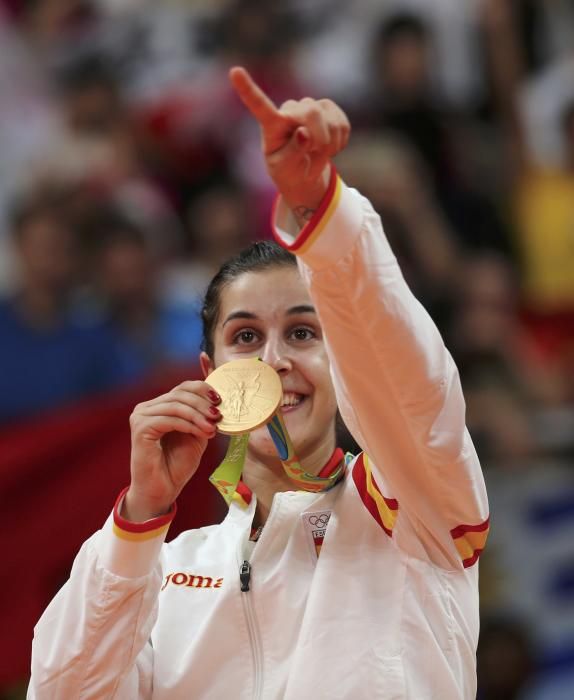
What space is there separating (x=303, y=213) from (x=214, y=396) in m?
0.39

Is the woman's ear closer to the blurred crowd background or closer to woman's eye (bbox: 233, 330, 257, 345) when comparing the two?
woman's eye (bbox: 233, 330, 257, 345)

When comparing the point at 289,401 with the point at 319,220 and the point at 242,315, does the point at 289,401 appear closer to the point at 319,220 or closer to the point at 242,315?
the point at 242,315

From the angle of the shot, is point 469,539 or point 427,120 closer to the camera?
point 469,539

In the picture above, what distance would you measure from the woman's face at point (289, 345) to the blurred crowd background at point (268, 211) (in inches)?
73.8

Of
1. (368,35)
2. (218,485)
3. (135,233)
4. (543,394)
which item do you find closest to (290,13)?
(368,35)

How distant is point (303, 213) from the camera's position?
6.34 feet

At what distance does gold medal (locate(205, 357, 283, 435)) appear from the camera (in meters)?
2.14

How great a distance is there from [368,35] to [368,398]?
492 centimetres

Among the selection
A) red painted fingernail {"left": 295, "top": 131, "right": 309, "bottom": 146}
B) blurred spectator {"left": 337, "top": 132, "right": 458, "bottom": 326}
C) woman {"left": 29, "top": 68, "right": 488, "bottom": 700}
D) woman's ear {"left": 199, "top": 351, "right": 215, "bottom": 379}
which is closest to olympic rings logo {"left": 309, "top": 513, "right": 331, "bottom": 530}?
woman {"left": 29, "top": 68, "right": 488, "bottom": 700}

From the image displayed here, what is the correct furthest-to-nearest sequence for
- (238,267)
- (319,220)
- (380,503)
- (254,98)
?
(238,267) < (380,503) < (319,220) < (254,98)

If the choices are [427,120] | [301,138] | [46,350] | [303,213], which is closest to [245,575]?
[303,213]

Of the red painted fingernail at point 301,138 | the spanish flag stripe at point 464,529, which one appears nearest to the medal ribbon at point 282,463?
the spanish flag stripe at point 464,529

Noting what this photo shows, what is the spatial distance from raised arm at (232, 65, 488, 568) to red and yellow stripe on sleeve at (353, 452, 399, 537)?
11 cm

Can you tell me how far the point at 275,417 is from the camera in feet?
7.36
